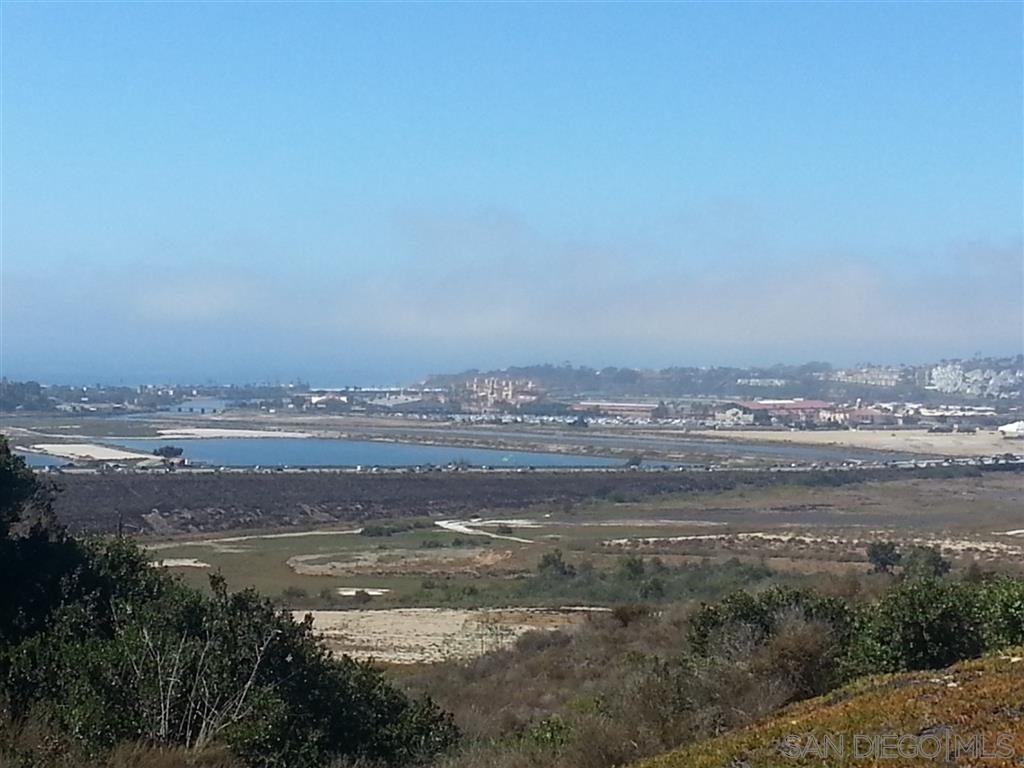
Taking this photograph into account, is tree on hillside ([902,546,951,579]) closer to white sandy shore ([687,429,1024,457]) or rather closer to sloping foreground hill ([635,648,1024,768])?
sloping foreground hill ([635,648,1024,768])

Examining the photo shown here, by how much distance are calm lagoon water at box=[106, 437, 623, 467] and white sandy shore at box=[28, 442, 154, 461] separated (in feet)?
9.71

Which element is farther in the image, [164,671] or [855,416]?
[855,416]

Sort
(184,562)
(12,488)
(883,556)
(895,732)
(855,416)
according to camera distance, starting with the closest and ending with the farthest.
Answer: (895,732) → (12,488) → (883,556) → (184,562) → (855,416)

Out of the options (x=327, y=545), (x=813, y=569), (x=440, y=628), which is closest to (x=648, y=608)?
(x=440, y=628)

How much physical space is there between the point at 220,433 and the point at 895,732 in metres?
93.8

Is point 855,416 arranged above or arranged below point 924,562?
above

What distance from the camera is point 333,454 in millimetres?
83062

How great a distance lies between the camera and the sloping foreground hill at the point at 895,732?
6.44 metres

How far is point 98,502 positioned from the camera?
1874 inches

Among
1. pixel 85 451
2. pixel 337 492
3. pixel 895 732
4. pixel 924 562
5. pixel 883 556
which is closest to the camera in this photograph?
pixel 895 732

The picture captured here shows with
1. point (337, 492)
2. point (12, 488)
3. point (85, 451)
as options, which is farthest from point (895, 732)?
point (85, 451)

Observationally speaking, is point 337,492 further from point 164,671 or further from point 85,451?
point 164,671

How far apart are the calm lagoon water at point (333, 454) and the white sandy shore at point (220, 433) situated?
2.51m

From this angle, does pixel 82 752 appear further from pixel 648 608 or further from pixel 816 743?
pixel 648 608
